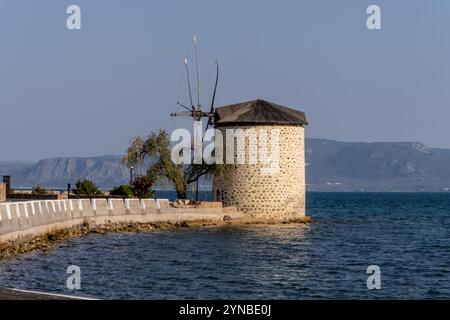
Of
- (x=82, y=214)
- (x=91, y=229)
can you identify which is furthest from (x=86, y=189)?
(x=91, y=229)

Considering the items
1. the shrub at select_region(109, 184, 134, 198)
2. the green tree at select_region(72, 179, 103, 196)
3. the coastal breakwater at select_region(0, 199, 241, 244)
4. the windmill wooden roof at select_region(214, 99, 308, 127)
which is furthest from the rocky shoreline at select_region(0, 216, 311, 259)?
the green tree at select_region(72, 179, 103, 196)

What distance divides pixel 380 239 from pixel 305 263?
17157mm

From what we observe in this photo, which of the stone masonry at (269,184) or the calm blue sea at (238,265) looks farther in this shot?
the stone masonry at (269,184)

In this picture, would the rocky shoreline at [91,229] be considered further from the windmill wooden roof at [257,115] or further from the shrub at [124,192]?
the shrub at [124,192]

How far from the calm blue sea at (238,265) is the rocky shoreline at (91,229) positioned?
782mm

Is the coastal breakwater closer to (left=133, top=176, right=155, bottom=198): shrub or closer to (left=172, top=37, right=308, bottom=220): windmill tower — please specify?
(left=172, top=37, right=308, bottom=220): windmill tower

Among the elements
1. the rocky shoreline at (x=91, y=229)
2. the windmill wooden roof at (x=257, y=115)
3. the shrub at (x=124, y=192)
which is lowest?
the rocky shoreline at (x=91, y=229)

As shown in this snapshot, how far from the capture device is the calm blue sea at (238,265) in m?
29.3

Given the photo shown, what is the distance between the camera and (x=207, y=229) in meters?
57.7

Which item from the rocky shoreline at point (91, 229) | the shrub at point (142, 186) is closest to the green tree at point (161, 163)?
the shrub at point (142, 186)

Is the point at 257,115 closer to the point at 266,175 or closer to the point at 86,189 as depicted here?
the point at 266,175

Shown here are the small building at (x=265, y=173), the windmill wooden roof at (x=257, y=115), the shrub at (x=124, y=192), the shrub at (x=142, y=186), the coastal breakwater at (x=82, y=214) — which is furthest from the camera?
the shrub at (x=124, y=192)

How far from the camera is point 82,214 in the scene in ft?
170
